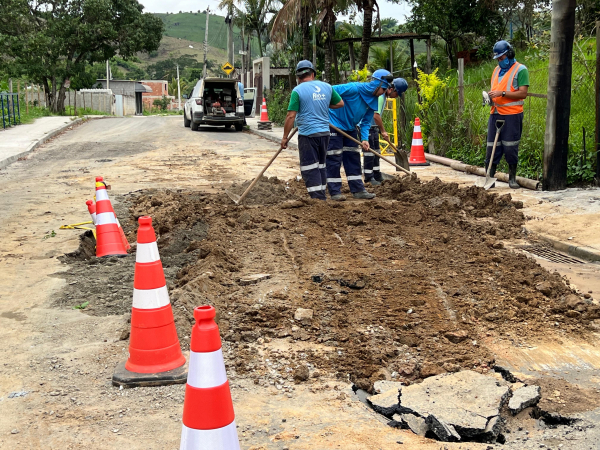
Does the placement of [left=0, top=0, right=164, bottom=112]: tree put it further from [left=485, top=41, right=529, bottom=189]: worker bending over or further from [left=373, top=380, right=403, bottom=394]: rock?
[left=373, top=380, right=403, bottom=394]: rock

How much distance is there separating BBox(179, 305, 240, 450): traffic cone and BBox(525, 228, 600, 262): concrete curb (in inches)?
184

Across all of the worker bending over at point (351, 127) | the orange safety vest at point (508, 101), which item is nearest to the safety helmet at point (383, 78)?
the worker bending over at point (351, 127)

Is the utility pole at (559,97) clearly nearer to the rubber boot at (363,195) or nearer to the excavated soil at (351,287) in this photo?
the excavated soil at (351,287)

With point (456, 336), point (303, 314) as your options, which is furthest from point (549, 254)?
point (303, 314)

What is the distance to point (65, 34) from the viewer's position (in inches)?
1473

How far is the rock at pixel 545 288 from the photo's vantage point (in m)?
4.93

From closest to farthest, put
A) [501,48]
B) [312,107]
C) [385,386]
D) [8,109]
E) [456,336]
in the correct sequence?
[385,386] → [456,336] → [312,107] → [501,48] → [8,109]

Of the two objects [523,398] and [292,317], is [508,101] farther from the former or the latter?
[523,398]

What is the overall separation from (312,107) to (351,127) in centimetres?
99

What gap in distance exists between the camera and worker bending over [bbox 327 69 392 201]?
9.00 meters

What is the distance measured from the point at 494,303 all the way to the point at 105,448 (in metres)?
2.88

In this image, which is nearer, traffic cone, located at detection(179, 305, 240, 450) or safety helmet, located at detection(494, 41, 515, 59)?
traffic cone, located at detection(179, 305, 240, 450)

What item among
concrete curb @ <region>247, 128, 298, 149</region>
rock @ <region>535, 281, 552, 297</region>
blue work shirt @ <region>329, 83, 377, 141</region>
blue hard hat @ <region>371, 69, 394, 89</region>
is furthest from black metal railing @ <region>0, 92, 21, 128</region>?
rock @ <region>535, 281, 552, 297</region>

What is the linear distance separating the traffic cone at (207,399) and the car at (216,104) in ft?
70.2
